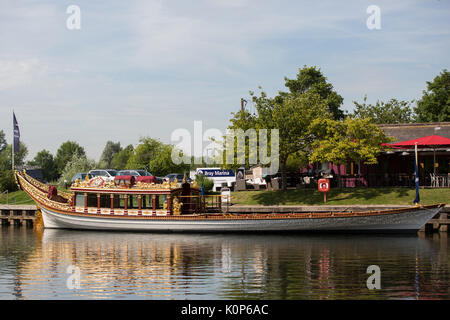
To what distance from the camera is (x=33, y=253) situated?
91.5ft

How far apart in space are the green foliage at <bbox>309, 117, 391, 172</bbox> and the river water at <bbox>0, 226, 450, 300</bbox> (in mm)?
11765

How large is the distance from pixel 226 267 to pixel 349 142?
2471cm

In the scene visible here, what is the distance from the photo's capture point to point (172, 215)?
119ft

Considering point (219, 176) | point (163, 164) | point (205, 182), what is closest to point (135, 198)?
point (205, 182)

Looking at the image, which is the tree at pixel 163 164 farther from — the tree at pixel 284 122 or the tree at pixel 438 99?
the tree at pixel 438 99

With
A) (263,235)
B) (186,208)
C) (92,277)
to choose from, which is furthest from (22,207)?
(92,277)

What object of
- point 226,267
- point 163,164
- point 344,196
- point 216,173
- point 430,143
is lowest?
point 226,267

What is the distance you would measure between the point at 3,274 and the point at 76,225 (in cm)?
1859

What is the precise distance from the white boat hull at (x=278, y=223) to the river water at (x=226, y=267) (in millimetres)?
727

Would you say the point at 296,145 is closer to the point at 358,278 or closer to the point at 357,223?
the point at 357,223

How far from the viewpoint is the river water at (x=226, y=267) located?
18031mm

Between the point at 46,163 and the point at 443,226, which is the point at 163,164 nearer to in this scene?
the point at 443,226

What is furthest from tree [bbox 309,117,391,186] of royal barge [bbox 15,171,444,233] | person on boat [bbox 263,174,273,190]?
royal barge [bbox 15,171,444,233]
